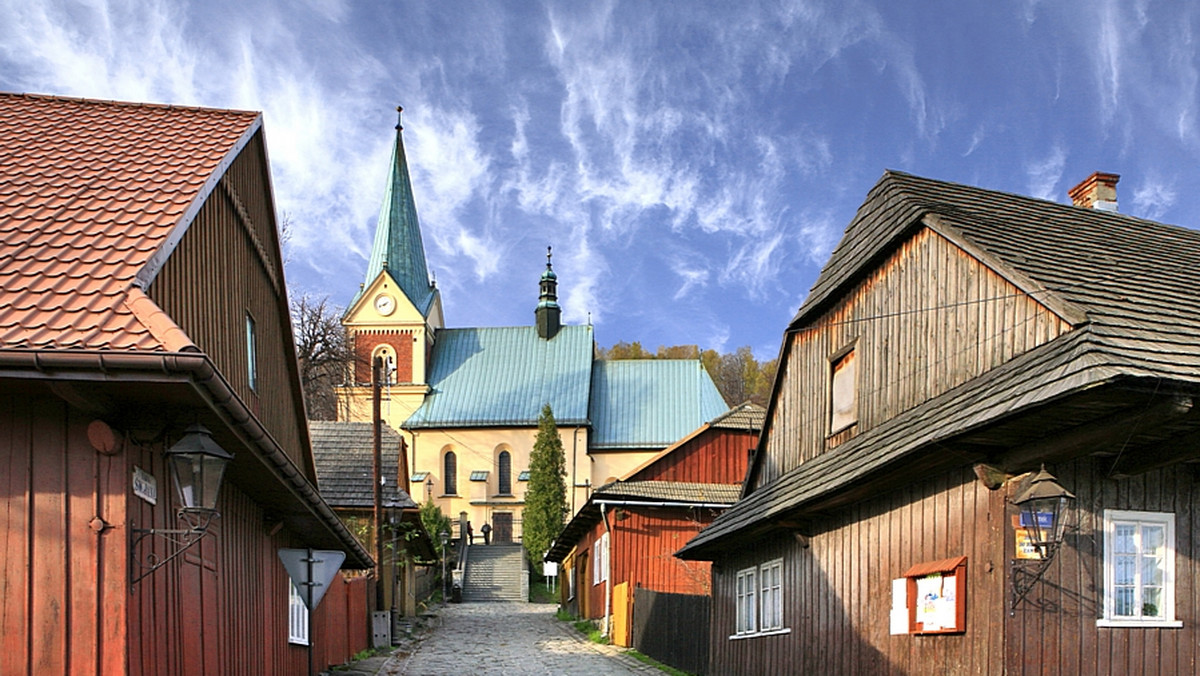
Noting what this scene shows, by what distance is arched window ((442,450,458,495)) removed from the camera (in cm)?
5894

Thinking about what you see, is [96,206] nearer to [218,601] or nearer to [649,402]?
[218,601]

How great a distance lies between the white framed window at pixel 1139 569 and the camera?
8836 mm

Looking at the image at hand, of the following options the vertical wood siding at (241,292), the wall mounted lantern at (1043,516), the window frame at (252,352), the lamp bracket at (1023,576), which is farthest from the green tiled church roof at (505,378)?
the wall mounted lantern at (1043,516)

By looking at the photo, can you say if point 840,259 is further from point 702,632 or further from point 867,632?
point 702,632

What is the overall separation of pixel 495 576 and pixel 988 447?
127 feet

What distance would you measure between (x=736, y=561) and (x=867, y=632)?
18.6 ft

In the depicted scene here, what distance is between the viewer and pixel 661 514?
2805 centimetres

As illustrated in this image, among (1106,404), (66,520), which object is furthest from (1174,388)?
(66,520)

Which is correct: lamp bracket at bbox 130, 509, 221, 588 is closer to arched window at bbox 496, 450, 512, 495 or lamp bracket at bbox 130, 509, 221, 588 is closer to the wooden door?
the wooden door

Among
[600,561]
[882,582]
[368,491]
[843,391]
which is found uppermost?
[843,391]

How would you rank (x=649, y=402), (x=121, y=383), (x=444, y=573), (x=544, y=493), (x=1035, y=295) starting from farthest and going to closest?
(x=649, y=402) → (x=544, y=493) → (x=444, y=573) → (x=1035, y=295) → (x=121, y=383)

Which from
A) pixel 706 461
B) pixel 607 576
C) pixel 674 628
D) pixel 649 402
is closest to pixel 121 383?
pixel 674 628

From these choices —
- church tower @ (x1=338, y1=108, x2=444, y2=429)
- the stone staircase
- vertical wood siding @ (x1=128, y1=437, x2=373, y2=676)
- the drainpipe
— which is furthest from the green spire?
vertical wood siding @ (x1=128, y1=437, x2=373, y2=676)

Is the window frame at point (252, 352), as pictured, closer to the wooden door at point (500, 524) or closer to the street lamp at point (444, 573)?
the street lamp at point (444, 573)
